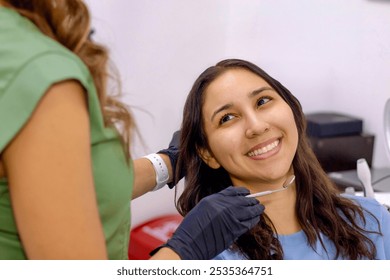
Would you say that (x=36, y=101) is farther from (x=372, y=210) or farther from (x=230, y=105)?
(x=372, y=210)

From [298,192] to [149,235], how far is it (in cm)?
109

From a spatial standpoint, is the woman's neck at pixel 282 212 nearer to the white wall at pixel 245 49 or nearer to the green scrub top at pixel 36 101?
the green scrub top at pixel 36 101

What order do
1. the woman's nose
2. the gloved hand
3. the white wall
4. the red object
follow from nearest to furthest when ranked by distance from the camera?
1. the gloved hand
2. the woman's nose
3. the white wall
4. the red object

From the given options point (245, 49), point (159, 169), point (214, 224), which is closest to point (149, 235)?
point (245, 49)

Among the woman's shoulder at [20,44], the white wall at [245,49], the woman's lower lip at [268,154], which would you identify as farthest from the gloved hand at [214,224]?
the white wall at [245,49]

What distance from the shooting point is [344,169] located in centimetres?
218

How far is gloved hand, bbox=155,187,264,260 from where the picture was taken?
0.89 metres

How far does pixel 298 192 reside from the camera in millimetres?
1273

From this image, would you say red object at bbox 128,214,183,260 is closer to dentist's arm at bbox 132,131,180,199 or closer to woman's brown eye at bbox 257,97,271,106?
dentist's arm at bbox 132,131,180,199

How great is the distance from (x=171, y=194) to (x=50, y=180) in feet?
6.02

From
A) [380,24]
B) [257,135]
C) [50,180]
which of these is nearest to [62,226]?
[50,180]

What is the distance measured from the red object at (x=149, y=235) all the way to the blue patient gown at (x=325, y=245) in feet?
3.37

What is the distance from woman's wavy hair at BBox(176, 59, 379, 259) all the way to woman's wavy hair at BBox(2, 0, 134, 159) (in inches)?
20.6

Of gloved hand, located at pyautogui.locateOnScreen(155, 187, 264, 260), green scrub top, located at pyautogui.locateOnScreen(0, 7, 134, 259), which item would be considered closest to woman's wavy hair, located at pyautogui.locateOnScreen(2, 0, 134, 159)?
green scrub top, located at pyautogui.locateOnScreen(0, 7, 134, 259)
